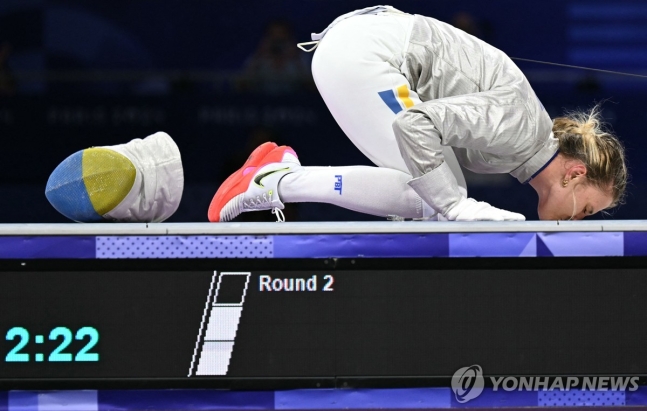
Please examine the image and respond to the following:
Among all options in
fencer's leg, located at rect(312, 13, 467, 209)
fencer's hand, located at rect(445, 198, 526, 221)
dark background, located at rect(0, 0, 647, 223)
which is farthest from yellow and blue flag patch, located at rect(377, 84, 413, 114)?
dark background, located at rect(0, 0, 647, 223)

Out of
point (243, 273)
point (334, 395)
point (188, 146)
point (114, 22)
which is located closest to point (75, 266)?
point (243, 273)

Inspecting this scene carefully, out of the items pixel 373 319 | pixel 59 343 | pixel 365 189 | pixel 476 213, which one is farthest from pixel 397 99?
pixel 59 343

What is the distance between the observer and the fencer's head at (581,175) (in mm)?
2021

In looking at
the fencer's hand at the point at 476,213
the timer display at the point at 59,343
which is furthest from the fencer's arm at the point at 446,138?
the timer display at the point at 59,343

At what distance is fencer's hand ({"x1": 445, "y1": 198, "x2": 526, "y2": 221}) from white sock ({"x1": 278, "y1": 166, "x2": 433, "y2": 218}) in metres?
0.16

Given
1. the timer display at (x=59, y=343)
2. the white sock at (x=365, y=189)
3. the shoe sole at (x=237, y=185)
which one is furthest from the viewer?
the shoe sole at (x=237, y=185)

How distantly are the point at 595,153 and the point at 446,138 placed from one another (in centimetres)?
39

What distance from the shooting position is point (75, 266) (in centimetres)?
158

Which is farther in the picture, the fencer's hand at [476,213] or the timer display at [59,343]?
the fencer's hand at [476,213]

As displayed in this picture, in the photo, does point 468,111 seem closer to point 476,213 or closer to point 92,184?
point 476,213

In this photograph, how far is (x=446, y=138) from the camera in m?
1.85

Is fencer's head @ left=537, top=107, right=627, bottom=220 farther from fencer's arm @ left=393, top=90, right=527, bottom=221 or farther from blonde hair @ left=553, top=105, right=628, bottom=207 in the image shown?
fencer's arm @ left=393, top=90, right=527, bottom=221

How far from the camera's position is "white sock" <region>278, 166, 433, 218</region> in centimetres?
202

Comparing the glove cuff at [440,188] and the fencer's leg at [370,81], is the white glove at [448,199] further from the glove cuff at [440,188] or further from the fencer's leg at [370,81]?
the fencer's leg at [370,81]
